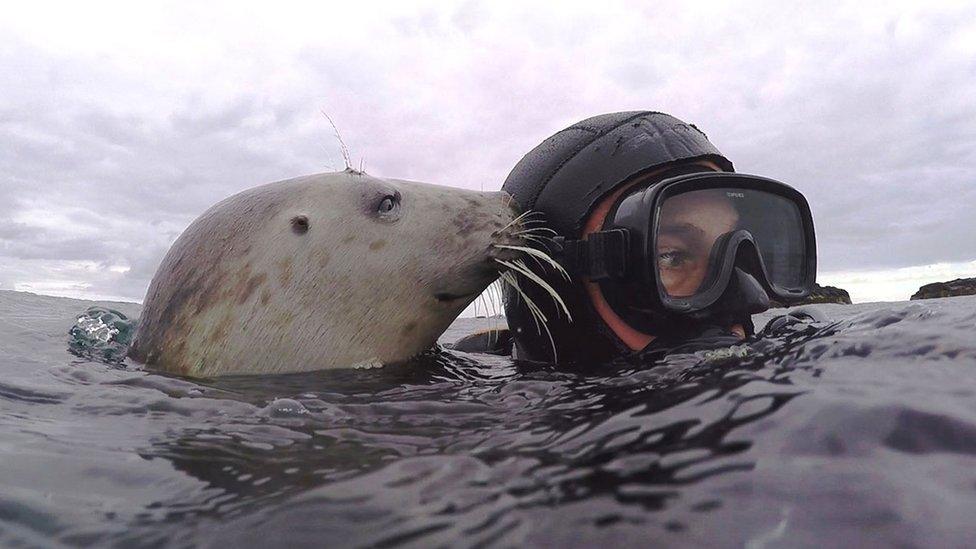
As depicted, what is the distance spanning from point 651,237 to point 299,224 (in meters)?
1.54

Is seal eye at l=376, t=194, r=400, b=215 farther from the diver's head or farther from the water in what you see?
→ the water

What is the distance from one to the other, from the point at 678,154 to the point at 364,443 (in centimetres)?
213

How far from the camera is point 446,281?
3061 mm

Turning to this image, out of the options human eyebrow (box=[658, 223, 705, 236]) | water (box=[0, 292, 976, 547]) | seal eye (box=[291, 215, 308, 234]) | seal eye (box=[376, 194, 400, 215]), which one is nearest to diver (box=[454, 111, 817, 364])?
human eyebrow (box=[658, 223, 705, 236])

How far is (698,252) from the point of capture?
2924mm

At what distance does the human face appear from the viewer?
9.53 feet

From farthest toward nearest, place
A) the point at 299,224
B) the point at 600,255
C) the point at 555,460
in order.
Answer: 1. the point at 299,224
2. the point at 600,255
3. the point at 555,460

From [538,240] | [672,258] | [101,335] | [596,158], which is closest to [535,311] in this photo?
[538,240]

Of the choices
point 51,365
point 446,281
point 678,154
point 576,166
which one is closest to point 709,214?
point 678,154

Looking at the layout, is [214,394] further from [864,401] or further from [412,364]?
[864,401]

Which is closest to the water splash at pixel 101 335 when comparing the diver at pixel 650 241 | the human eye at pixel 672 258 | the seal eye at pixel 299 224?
the seal eye at pixel 299 224

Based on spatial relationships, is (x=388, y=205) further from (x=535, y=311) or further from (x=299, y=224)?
(x=535, y=311)

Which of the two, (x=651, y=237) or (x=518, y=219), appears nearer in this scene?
(x=651, y=237)

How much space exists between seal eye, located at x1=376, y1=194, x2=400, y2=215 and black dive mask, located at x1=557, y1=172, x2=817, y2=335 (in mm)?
783
